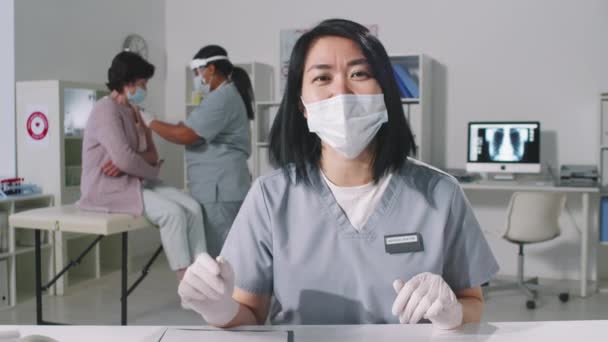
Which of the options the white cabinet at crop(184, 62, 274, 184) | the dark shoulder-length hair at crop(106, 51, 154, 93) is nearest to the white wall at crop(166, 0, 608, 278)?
the white cabinet at crop(184, 62, 274, 184)

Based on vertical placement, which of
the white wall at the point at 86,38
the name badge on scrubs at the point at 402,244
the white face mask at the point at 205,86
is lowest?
the name badge on scrubs at the point at 402,244

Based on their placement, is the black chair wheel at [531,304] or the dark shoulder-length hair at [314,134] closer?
the dark shoulder-length hair at [314,134]

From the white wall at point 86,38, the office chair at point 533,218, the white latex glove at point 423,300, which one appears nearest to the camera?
the white latex glove at point 423,300

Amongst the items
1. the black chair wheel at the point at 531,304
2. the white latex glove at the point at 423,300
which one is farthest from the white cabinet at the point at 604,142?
the white latex glove at the point at 423,300

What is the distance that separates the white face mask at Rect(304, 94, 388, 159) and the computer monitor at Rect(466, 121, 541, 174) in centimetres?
327

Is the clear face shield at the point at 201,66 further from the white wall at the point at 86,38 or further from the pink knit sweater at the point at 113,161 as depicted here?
the white wall at the point at 86,38

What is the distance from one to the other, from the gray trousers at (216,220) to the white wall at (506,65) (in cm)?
209

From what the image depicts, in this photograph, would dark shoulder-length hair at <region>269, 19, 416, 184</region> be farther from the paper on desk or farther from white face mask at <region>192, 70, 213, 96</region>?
white face mask at <region>192, 70, 213, 96</region>

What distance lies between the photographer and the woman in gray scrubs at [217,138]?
10.6ft

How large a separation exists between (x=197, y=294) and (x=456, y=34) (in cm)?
406

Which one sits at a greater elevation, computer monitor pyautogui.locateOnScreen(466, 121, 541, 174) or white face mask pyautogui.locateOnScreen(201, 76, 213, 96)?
white face mask pyautogui.locateOnScreen(201, 76, 213, 96)

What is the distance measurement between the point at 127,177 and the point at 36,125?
1.09 m

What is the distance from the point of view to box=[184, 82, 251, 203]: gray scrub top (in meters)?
3.23

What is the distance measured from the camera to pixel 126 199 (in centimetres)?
322
